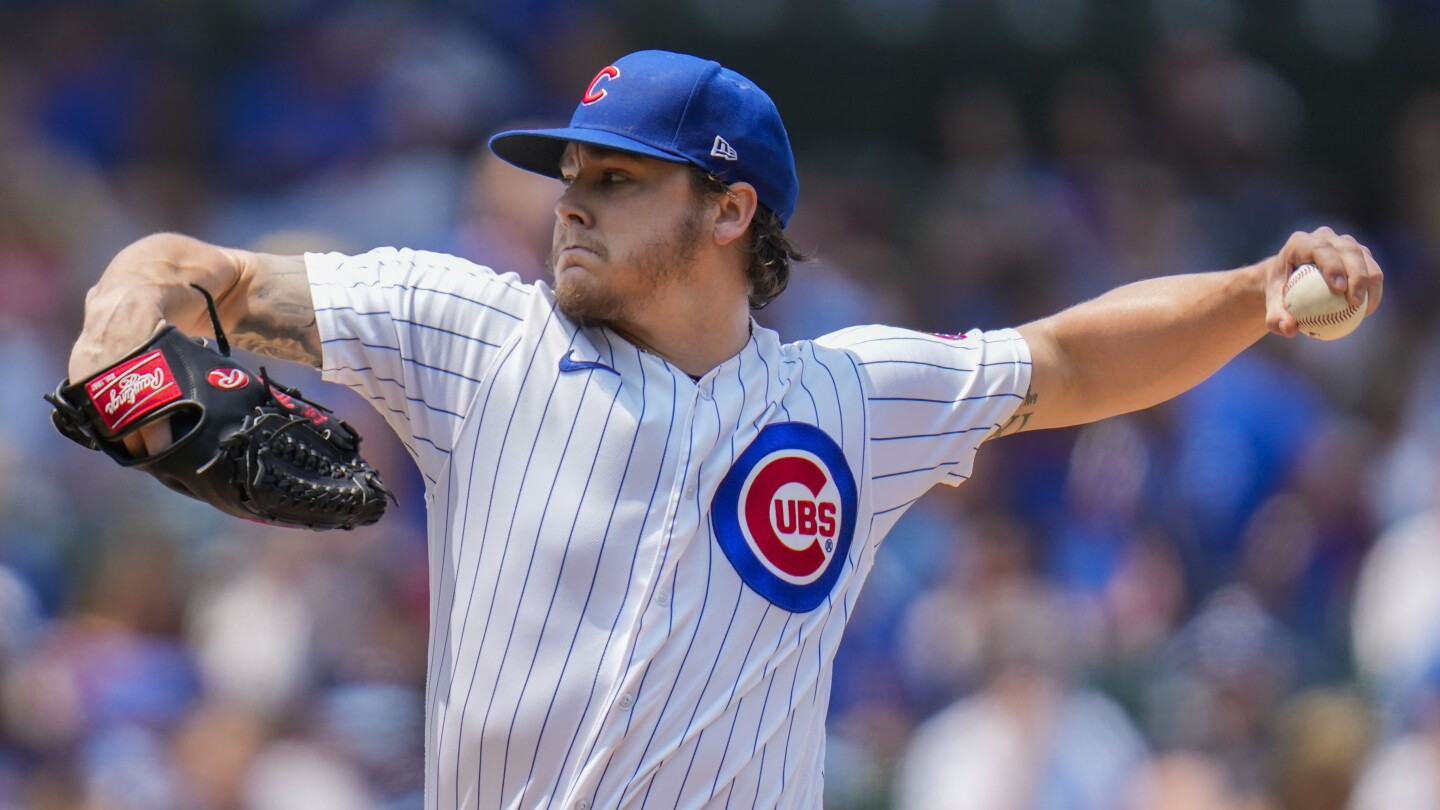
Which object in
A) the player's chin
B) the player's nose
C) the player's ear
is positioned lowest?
the player's chin

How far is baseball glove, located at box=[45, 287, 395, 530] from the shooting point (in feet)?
7.20

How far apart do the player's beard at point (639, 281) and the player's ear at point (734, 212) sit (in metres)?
0.05

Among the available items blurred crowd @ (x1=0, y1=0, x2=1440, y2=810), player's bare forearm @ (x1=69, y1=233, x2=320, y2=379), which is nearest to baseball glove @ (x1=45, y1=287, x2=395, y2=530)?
player's bare forearm @ (x1=69, y1=233, x2=320, y2=379)

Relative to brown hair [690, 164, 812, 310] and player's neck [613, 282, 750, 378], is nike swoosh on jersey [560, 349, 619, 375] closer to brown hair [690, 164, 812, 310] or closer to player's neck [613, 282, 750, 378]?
player's neck [613, 282, 750, 378]

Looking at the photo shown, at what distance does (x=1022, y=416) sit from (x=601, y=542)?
2.81ft

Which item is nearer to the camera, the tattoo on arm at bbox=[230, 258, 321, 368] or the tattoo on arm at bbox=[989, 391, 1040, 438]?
the tattoo on arm at bbox=[230, 258, 321, 368]

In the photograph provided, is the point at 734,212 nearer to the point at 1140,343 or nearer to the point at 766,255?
the point at 766,255

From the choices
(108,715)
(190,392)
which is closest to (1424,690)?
(108,715)

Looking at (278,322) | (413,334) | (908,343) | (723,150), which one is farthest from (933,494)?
(278,322)

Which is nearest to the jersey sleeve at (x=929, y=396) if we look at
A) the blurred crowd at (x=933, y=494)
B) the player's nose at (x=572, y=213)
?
the player's nose at (x=572, y=213)

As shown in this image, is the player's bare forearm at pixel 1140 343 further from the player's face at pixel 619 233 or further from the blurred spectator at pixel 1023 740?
the blurred spectator at pixel 1023 740

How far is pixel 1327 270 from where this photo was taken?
2.71 metres

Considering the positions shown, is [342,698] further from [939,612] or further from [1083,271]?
[1083,271]

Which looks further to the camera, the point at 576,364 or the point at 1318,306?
the point at 1318,306
